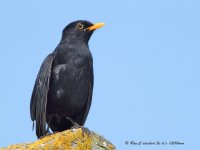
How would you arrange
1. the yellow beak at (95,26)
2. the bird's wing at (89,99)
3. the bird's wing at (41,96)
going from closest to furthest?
the bird's wing at (41,96) < the bird's wing at (89,99) < the yellow beak at (95,26)

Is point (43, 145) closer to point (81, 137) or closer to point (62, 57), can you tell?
point (81, 137)

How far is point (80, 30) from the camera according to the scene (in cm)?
1230

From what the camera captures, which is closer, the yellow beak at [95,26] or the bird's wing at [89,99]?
the bird's wing at [89,99]

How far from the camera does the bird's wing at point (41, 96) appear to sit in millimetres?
10289

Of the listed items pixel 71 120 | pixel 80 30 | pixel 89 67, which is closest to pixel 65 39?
pixel 80 30

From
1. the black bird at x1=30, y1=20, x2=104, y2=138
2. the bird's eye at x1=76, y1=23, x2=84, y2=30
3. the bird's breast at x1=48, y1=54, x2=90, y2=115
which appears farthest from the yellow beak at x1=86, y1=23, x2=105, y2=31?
the bird's breast at x1=48, y1=54, x2=90, y2=115

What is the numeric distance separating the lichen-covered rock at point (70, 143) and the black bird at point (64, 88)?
2.62 m

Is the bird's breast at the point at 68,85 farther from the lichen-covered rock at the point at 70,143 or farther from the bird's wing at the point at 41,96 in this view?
the lichen-covered rock at the point at 70,143

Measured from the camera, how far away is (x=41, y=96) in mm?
10656

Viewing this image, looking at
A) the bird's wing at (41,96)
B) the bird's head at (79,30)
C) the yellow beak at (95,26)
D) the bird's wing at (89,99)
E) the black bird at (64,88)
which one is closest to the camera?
the bird's wing at (41,96)

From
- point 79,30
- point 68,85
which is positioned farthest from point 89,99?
point 79,30

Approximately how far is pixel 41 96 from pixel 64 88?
22.2 inches

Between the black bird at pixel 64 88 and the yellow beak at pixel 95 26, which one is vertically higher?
the yellow beak at pixel 95 26

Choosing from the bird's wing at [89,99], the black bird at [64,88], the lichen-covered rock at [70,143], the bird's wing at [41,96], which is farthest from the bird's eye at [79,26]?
the lichen-covered rock at [70,143]
